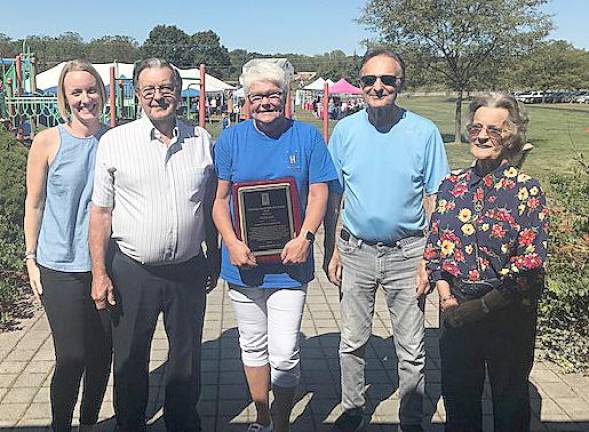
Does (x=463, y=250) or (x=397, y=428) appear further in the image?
(x=397, y=428)

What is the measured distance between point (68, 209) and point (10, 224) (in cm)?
415

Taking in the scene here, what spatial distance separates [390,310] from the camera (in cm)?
357

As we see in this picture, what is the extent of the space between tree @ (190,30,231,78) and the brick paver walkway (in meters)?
95.0

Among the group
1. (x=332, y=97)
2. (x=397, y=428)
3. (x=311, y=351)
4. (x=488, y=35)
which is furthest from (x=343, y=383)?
(x=332, y=97)

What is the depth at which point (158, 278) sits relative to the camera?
312 cm

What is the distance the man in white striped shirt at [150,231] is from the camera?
3.00m

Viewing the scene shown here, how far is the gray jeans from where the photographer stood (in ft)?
11.2

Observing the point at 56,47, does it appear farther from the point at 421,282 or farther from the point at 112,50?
the point at 421,282

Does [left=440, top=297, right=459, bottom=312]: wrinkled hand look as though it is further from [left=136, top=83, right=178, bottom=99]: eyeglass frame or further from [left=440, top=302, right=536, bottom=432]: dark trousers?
[left=136, top=83, right=178, bottom=99]: eyeglass frame

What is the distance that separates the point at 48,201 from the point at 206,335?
8.09ft

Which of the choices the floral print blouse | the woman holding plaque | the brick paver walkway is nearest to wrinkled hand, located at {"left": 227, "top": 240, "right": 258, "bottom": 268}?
the woman holding plaque

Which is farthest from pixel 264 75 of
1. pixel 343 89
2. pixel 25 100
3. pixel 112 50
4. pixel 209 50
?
pixel 209 50

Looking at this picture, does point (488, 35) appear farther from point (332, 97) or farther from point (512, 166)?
point (512, 166)

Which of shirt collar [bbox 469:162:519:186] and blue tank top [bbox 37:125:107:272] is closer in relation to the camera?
shirt collar [bbox 469:162:519:186]
